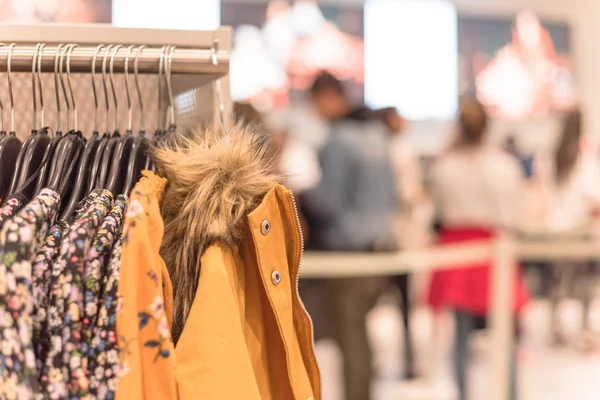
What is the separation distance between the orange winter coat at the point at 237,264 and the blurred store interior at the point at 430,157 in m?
0.11

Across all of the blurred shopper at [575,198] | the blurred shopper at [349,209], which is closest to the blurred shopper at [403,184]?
the blurred shopper at [349,209]

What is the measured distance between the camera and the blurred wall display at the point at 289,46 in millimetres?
6148

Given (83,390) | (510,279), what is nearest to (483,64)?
(510,279)

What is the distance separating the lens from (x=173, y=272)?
0.95m

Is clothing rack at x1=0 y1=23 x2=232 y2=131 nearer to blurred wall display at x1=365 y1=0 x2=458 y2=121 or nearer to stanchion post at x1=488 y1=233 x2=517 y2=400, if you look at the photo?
stanchion post at x1=488 y1=233 x2=517 y2=400

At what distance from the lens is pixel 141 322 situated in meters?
0.82

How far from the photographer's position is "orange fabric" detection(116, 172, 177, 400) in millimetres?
798

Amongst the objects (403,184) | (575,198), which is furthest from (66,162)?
(575,198)

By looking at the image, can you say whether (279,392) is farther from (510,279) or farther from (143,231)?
(510,279)

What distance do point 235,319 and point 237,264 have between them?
0.10 m

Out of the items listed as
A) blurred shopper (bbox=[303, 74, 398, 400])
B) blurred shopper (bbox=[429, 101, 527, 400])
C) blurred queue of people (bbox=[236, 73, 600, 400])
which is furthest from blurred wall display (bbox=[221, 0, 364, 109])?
blurred shopper (bbox=[429, 101, 527, 400])

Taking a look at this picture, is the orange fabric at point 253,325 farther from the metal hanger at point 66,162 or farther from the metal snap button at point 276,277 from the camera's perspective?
the metal hanger at point 66,162

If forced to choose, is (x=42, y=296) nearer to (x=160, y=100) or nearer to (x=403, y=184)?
(x=160, y=100)

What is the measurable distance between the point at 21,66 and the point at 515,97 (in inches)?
246
